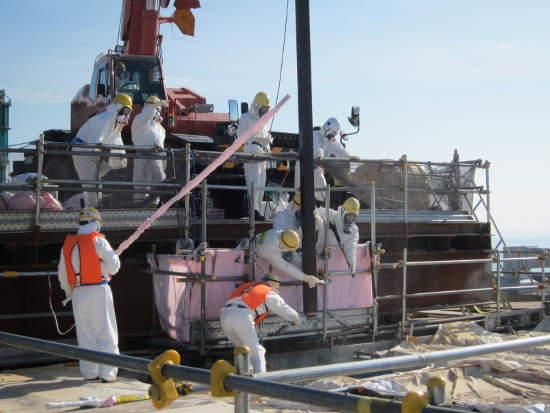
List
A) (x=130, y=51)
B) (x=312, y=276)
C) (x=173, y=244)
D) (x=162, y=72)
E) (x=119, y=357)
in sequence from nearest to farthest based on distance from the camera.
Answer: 1. (x=119, y=357)
2. (x=312, y=276)
3. (x=173, y=244)
4. (x=162, y=72)
5. (x=130, y=51)

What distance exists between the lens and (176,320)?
9570 millimetres

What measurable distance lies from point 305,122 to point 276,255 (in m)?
1.78

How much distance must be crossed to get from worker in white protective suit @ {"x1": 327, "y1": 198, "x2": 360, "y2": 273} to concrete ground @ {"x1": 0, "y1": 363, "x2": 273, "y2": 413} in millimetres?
3424

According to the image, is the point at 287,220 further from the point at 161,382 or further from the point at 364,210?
the point at 161,382

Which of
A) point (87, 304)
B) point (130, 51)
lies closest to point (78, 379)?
point (87, 304)

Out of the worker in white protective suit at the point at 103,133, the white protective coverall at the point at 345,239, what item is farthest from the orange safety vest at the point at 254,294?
the worker in white protective suit at the point at 103,133

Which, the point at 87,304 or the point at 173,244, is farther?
the point at 173,244

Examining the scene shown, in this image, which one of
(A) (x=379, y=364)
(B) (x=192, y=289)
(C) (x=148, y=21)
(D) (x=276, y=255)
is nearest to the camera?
(A) (x=379, y=364)

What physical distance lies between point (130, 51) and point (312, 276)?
9.83 meters

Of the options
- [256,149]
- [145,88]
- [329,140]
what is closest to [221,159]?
[256,149]

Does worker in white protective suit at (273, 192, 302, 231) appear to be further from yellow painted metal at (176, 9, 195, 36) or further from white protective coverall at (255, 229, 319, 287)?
yellow painted metal at (176, 9, 195, 36)

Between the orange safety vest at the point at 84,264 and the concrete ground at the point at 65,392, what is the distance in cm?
109

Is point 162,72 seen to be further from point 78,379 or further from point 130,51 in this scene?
point 78,379

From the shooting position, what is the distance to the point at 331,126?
1400 centimetres
